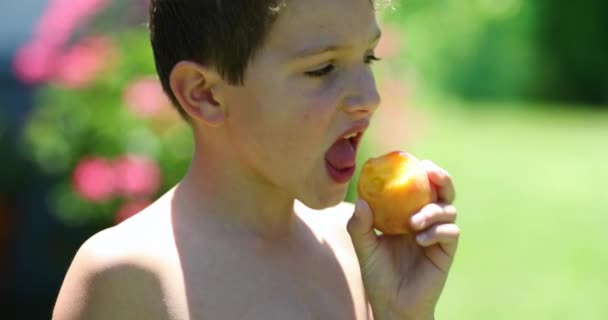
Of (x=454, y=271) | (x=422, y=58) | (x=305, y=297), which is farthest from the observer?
(x=422, y=58)

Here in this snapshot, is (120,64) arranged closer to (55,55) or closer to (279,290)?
(55,55)

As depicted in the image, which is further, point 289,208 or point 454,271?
point 454,271

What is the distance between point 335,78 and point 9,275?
9.79 ft

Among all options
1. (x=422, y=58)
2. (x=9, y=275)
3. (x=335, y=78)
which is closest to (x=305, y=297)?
(x=335, y=78)

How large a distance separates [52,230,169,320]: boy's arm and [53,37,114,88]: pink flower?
90.8 inches

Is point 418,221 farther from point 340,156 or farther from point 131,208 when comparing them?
point 131,208

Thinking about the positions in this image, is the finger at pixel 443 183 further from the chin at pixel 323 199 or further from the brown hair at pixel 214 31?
the brown hair at pixel 214 31

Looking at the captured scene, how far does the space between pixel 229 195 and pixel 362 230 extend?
301mm

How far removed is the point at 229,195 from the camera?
8.04 ft

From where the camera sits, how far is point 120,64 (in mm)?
4598

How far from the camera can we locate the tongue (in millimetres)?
2314

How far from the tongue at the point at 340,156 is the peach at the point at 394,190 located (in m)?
0.16

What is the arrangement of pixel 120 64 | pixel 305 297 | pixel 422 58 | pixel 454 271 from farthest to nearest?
pixel 422 58 → pixel 454 271 → pixel 120 64 → pixel 305 297

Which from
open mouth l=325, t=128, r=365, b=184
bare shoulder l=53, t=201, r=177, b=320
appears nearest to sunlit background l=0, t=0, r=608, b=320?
open mouth l=325, t=128, r=365, b=184
